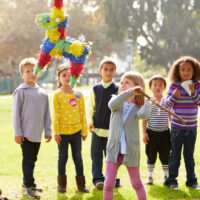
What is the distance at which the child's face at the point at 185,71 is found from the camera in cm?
392

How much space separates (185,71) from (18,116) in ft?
6.06

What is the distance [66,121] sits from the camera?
Answer: 384 centimetres

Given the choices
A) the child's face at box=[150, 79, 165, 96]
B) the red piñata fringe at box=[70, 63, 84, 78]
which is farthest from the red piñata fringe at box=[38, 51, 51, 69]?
the child's face at box=[150, 79, 165, 96]

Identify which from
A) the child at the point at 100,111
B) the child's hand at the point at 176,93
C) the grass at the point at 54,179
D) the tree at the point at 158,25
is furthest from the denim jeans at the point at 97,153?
the tree at the point at 158,25

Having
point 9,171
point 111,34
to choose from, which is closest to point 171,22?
point 111,34

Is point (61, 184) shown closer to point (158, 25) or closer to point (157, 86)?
point (157, 86)

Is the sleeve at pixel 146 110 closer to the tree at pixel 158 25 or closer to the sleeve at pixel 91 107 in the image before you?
the sleeve at pixel 91 107

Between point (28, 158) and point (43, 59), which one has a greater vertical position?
point (43, 59)

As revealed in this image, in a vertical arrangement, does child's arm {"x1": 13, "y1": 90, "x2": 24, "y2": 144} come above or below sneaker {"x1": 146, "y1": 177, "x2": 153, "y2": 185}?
above

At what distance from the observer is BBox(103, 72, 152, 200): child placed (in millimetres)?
3023

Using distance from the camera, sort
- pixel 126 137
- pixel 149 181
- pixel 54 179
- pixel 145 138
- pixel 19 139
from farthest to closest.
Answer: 1. pixel 54 179
2. pixel 149 181
3. pixel 145 138
4. pixel 19 139
5. pixel 126 137

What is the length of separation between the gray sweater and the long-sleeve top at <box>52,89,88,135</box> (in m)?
0.16

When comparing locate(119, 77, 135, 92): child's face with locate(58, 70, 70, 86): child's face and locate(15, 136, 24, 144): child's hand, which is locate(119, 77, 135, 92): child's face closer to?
locate(58, 70, 70, 86): child's face

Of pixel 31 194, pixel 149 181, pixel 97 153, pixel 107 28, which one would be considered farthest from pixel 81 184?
pixel 107 28
